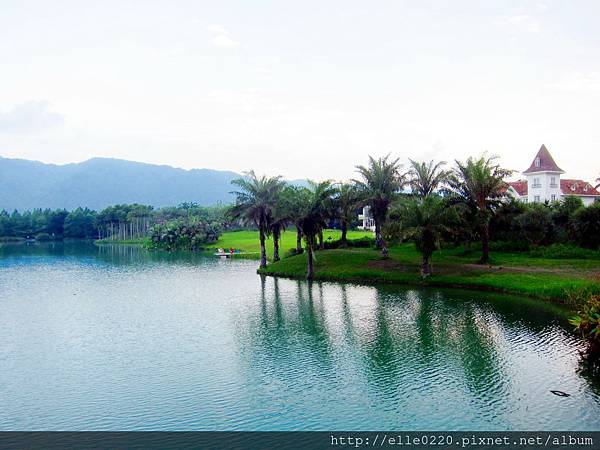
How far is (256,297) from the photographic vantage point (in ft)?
146

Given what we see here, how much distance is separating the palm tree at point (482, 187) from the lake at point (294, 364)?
10.7 meters

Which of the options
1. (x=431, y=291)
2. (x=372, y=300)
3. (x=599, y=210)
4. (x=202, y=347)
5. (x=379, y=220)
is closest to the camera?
(x=202, y=347)

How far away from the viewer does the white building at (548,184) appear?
90.2m

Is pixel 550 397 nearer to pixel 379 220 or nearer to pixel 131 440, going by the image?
pixel 131 440

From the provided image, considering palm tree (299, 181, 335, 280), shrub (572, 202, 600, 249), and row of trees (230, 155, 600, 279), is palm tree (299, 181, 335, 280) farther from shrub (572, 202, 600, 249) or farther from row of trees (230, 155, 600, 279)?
shrub (572, 202, 600, 249)

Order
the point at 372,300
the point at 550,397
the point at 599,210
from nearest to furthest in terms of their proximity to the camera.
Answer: the point at 550,397
the point at 372,300
the point at 599,210

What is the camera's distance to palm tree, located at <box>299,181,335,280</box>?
5466 cm

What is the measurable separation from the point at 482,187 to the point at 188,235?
84368mm

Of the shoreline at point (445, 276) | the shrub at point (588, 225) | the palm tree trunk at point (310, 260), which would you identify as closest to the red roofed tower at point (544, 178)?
the shrub at point (588, 225)

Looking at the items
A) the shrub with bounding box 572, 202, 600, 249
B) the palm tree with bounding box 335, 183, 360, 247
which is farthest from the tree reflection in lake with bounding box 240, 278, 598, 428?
the shrub with bounding box 572, 202, 600, 249

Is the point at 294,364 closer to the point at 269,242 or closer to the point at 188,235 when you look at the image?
the point at 269,242

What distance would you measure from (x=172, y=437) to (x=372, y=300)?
1060 inches

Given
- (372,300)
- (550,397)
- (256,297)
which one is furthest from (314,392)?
(256,297)

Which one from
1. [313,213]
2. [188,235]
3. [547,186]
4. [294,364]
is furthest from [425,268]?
[188,235]
